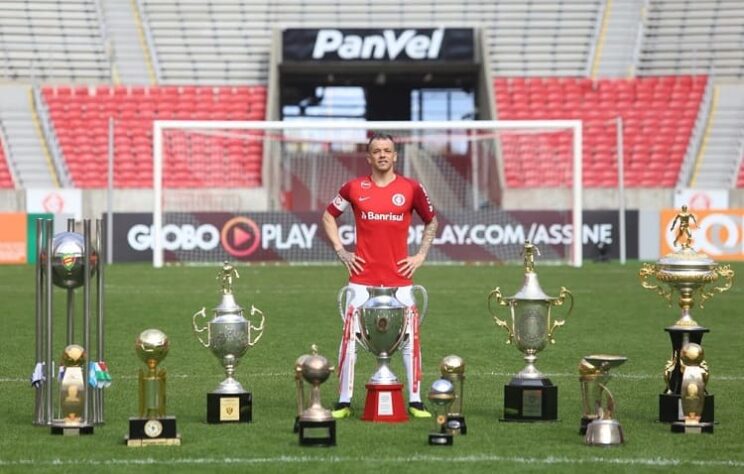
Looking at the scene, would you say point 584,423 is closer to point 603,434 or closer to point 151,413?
point 603,434

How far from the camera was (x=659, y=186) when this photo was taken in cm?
3491

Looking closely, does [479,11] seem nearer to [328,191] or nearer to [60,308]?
[328,191]

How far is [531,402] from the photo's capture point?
8383 mm

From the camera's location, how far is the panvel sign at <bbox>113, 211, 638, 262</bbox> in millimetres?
30078

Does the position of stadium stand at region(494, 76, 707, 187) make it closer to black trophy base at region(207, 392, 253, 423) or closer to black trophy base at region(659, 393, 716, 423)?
black trophy base at region(659, 393, 716, 423)

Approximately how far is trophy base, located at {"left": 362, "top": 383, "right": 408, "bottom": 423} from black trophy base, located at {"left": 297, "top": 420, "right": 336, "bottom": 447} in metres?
0.96

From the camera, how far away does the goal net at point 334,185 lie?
29.9m

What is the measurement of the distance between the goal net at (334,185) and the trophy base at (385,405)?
59.6 feet

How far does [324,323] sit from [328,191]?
1693 cm

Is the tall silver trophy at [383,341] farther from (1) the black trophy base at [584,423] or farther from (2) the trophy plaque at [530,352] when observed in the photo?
(1) the black trophy base at [584,423]

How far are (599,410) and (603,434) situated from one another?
0.34 m

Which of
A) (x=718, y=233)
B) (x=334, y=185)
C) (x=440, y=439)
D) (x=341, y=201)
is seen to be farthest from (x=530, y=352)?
(x=334, y=185)

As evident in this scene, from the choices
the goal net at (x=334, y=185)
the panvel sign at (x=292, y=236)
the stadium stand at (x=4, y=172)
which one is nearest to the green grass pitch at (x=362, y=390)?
the goal net at (x=334, y=185)

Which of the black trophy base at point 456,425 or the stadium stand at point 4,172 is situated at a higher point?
the stadium stand at point 4,172
